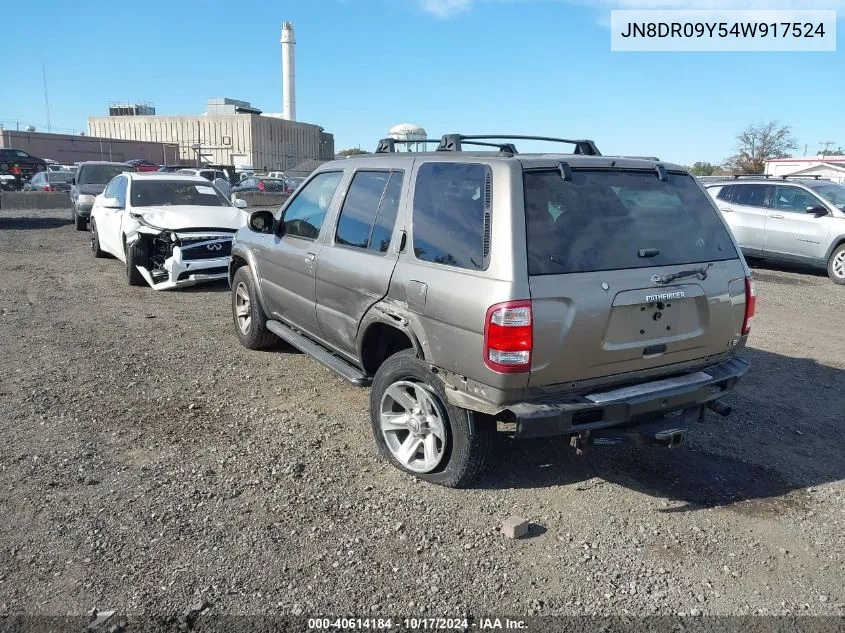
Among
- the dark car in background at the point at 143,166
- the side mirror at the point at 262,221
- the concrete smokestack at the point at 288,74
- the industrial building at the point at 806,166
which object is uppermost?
the concrete smokestack at the point at 288,74

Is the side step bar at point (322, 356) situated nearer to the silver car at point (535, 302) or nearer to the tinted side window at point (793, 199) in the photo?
the silver car at point (535, 302)

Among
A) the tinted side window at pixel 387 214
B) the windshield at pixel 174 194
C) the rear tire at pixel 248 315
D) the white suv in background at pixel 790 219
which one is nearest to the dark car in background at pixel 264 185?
the windshield at pixel 174 194

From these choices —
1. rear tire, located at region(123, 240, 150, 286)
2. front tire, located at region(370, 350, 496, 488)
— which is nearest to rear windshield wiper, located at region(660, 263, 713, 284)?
front tire, located at region(370, 350, 496, 488)

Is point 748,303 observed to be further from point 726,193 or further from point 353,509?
point 726,193

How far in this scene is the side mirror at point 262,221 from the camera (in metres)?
5.78

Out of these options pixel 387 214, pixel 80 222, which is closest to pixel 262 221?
pixel 387 214

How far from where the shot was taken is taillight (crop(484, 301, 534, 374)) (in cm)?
319

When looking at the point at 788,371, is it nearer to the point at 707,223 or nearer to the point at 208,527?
the point at 707,223

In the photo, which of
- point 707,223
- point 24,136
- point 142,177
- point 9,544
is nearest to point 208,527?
point 9,544

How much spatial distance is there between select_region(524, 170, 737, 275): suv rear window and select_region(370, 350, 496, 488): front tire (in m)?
0.93

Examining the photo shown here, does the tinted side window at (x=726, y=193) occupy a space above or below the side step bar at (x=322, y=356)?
above

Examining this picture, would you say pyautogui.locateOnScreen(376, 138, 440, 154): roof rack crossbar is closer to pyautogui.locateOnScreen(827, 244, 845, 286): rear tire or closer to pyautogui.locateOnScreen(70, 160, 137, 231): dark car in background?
pyautogui.locateOnScreen(827, 244, 845, 286): rear tire

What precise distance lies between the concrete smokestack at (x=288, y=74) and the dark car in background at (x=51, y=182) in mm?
77730

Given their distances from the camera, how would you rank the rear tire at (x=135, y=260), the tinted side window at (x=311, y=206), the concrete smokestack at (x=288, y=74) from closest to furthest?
the tinted side window at (x=311, y=206), the rear tire at (x=135, y=260), the concrete smokestack at (x=288, y=74)
